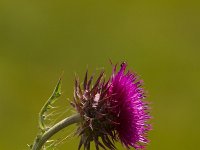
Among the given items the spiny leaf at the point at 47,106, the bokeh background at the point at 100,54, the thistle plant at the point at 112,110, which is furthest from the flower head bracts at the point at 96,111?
the bokeh background at the point at 100,54

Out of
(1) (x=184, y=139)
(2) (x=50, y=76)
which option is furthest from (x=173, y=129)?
(2) (x=50, y=76)

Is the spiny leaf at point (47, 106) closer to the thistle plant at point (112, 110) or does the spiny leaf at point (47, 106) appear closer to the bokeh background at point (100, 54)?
the thistle plant at point (112, 110)

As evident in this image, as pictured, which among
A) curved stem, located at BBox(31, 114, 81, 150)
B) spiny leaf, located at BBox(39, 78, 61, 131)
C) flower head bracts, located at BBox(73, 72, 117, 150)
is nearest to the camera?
curved stem, located at BBox(31, 114, 81, 150)

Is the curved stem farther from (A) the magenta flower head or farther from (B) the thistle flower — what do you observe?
(B) the thistle flower

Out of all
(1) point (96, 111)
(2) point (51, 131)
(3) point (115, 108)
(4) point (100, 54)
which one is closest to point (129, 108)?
(3) point (115, 108)

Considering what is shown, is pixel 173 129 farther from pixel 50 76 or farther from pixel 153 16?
pixel 153 16

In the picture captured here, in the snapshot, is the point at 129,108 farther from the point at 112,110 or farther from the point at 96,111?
the point at 96,111

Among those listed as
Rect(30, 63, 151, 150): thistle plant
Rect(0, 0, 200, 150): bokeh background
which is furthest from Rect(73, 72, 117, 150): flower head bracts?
Answer: Rect(0, 0, 200, 150): bokeh background
